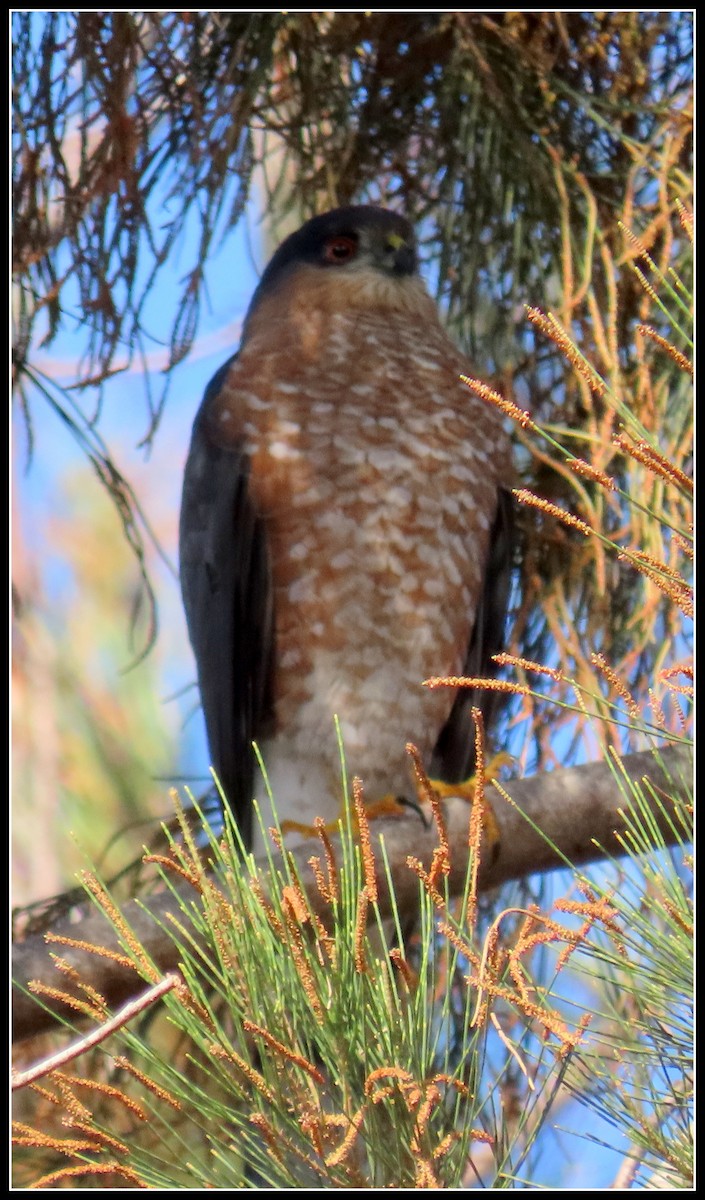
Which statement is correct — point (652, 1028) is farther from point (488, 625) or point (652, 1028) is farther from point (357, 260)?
point (357, 260)

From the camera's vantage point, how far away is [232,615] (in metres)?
2.80

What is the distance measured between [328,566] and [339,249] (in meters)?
0.81

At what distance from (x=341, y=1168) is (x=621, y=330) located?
1.99m

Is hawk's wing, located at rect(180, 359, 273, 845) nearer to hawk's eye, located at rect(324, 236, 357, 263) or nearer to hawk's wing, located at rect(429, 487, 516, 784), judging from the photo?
hawk's wing, located at rect(429, 487, 516, 784)

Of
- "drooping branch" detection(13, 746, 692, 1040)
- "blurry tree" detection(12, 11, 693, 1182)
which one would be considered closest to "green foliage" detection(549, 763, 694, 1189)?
"drooping branch" detection(13, 746, 692, 1040)

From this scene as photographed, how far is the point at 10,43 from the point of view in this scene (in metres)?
2.60

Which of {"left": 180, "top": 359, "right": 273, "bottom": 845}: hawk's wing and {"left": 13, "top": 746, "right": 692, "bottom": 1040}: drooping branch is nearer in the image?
{"left": 13, "top": 746, "right": 692, "bottom": 1040}: drooping branch

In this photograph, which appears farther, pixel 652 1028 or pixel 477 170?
pixel 477 170

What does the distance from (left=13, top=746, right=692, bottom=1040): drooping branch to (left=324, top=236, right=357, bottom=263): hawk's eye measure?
1.30m

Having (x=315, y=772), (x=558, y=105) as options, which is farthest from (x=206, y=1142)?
(x=558, y=105)

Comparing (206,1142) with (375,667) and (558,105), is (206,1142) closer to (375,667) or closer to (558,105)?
(375,667)

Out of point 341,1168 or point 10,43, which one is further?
point 10,43

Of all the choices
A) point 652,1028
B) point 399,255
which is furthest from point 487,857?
point 399,255

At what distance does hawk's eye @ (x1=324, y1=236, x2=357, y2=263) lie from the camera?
314 cm
